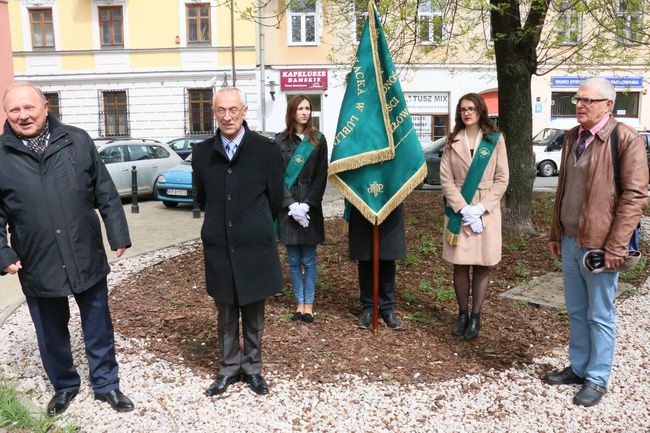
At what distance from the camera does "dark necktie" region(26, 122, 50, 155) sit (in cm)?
358

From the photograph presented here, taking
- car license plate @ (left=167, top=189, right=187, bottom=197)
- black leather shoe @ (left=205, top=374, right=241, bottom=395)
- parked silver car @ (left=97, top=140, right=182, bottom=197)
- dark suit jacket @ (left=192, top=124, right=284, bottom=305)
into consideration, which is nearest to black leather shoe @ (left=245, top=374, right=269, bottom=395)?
black leather shoe @ (left=205, top=374, right=241, bottom=395)

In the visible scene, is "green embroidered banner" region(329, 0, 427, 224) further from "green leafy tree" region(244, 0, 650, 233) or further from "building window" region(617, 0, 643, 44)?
"building window" region(617, 0, 643, 44)

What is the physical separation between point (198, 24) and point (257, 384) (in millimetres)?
25275

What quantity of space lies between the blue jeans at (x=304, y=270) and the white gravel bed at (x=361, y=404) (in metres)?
1.05

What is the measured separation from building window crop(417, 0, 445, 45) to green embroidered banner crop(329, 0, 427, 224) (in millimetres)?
3770

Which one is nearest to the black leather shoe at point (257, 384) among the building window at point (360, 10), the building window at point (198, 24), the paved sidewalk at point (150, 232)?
the paved sidewalk at point (150, 232)

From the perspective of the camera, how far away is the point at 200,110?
89.2 ft

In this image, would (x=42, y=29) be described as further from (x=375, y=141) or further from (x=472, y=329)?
(x=472, y=329)

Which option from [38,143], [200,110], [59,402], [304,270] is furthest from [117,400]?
[200,110]

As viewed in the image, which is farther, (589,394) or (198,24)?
(198,24)

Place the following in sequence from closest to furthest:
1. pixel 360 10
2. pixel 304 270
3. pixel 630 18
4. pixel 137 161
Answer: pixel 304 270 < pixel 630 18 < pixel 360 10 < pixel 137 161

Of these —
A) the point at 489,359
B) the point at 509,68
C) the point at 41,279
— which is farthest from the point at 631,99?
the point at 41,279

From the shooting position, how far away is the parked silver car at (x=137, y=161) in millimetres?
14281

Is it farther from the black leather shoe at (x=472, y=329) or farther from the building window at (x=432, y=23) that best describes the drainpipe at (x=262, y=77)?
the black leather shoe at (x=472, y=329)
